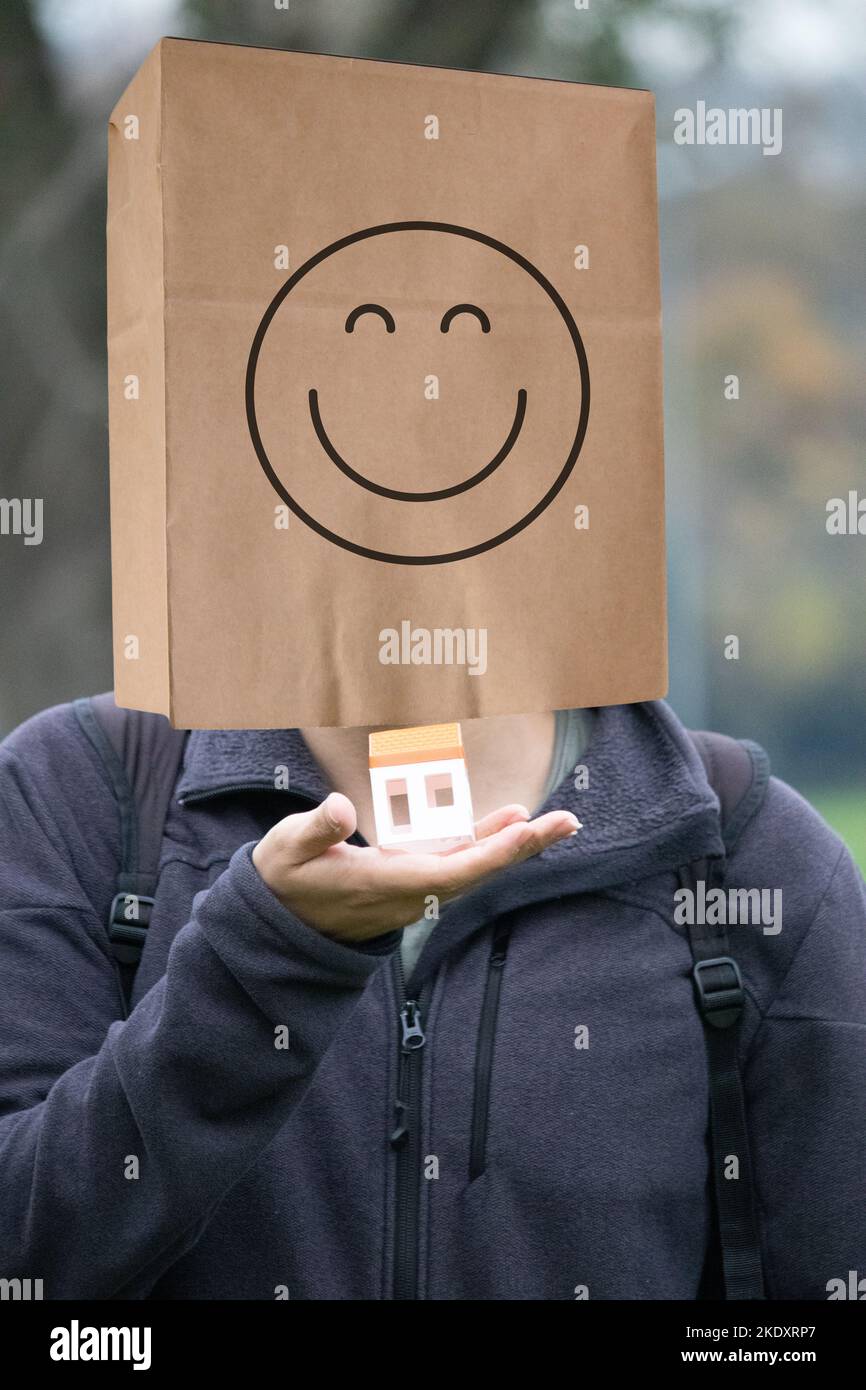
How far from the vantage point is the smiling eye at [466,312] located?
0.80 m

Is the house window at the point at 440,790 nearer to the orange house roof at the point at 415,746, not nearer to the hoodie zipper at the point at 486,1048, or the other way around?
the orange house roof at the point at 415,746

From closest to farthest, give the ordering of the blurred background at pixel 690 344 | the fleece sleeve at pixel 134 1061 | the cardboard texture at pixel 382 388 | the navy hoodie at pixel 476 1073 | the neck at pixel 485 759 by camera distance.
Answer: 1. the cardboard texture at pixel 382 388
2. the fleece sleeve at pixel 134 1061
3. the navy hoodie at pixel 476 1073
4. the neck at pixel 485 759
5. the blurred background at pixel 690 344

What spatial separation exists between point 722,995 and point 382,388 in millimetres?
585

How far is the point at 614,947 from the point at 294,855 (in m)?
0.37

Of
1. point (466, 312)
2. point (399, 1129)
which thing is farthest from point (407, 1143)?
point (466, 312)

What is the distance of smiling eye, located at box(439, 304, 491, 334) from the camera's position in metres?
0.80

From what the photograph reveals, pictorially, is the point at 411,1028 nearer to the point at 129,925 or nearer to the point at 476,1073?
the point at 476,1073

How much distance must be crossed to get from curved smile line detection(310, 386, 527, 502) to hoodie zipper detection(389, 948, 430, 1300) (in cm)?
45

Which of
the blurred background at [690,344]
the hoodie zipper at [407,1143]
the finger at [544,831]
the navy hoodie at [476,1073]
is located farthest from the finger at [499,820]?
the blurred background at [690,344]

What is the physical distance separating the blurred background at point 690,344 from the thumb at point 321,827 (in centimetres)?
164

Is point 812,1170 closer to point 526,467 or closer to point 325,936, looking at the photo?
point 325,936

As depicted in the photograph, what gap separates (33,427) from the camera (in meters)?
2.40

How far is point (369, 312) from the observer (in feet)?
2.60
